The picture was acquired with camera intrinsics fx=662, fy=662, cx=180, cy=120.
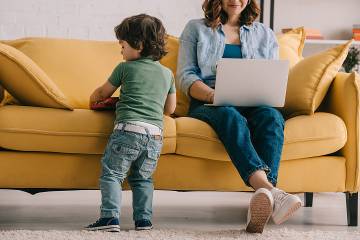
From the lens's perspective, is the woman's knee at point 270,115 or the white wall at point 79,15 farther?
the white wall at point 79,15

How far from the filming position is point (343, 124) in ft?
8.05

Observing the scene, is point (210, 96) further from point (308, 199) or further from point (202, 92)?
point (308, 199)

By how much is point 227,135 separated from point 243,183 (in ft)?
0.73

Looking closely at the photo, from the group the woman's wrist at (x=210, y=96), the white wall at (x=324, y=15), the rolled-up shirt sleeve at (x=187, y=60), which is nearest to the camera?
the woman's wrist at (x=210, y=96)

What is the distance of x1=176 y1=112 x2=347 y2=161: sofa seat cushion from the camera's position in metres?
2.32

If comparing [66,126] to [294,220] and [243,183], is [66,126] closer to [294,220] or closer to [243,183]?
[243,183]

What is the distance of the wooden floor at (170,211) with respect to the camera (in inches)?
96.7

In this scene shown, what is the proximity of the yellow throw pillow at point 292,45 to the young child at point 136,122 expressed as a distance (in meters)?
0.88

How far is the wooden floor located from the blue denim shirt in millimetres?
537

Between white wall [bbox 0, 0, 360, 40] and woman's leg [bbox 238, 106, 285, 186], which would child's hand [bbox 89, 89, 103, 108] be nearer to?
woman's leg [bbox 238, 106, 285, 186]

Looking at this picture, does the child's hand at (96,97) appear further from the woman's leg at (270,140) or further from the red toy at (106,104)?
the woman's leg at (270,140)

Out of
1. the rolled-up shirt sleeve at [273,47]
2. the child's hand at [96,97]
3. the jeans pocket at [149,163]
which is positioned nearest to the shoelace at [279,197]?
the jeans pocket at [149,163]

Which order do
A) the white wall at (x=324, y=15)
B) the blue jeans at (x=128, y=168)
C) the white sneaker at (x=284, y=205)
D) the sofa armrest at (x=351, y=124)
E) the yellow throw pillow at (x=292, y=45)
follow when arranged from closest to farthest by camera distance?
the white sneaker at (x=284, y=205)
the blue jeans at (x=128, y=168)
the sofa armrest at (x=351, y=124)
the yellow throw pillow at (x=292, y=45)
the white wall at (x=324, y=15)

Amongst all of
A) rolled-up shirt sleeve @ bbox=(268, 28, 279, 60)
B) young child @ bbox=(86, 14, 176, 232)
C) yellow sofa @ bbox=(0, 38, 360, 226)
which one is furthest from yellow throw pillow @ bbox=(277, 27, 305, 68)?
young child @ bbox=(86, 14, 176, 232)
